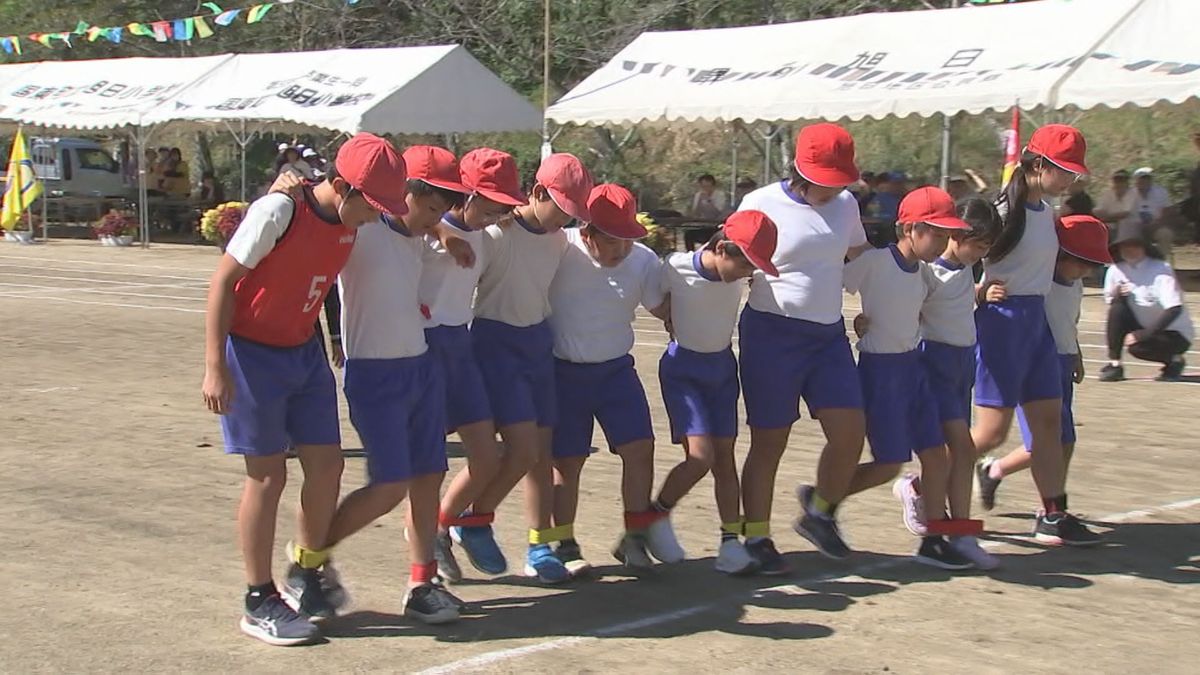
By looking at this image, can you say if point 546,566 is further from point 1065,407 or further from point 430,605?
point 1065,407

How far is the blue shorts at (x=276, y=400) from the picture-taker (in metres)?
5.34

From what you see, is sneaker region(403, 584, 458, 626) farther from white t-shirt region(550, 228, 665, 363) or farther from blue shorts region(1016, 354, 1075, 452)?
blue shorts region(1016, 354, 1075, 452)

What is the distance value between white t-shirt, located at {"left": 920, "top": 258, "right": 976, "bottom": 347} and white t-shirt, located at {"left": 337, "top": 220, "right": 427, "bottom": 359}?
242 cm

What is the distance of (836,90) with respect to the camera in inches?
786

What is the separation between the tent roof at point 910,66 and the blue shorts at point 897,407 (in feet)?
37.7

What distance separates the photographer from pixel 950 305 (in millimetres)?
6895

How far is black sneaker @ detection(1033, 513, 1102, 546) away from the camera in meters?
7.15

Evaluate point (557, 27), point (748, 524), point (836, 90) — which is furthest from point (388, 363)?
point (557, 27)

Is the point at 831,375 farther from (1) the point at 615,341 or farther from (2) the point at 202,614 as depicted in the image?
(2) the point at 202,614

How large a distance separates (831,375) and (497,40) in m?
32.5

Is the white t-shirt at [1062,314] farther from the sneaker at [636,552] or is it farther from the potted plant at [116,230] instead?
the potted plant at [116,230]

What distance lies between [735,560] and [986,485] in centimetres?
200

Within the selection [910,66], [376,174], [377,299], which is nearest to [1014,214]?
[377,299]

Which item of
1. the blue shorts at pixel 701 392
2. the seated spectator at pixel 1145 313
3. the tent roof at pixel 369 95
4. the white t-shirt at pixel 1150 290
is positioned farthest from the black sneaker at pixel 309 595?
the tent roof at pixel 369 95
